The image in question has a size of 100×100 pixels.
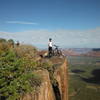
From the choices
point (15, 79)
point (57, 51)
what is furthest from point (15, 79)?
point (57, 51)

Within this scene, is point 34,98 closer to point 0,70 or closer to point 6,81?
point 6,81

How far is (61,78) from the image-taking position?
38.5 ft

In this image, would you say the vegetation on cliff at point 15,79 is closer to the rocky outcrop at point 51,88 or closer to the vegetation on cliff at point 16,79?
the vegetation on cliff at point 16,79

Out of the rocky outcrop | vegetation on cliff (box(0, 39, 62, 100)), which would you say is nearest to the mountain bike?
the rocky outcrop

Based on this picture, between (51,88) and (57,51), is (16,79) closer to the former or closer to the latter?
(51,88)

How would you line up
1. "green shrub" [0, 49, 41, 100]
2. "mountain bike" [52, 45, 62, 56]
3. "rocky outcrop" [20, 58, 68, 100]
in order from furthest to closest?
1. "mountain bike" [52, 45, 62, 56]
2. "rocky outcrop" [20, 58, 68, 100]
3. "green shrub" [0, 49, 41, 100]

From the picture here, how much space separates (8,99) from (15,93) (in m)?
0.38

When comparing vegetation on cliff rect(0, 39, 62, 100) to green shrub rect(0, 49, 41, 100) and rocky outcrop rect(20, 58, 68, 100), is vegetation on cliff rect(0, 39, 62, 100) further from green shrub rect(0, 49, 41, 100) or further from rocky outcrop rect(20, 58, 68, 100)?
rocky outcrop rect(20, 58, 68, 100)

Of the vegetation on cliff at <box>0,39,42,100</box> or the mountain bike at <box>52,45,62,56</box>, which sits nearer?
the vegetation on cliff at <box>0,39,42,100</box>

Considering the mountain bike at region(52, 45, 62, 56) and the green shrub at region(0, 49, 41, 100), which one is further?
the mountain bike at region(52, 45, 62, 56)

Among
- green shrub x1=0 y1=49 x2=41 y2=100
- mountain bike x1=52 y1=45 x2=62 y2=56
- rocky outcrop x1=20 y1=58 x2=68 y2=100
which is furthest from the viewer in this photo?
mountain bike x1=52 y1=45 x2=62 y2=56

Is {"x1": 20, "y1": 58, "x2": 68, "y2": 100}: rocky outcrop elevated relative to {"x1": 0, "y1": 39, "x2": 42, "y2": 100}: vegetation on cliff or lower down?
lower down

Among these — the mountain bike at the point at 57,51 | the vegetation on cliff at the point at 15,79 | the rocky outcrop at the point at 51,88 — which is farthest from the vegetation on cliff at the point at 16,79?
the mountain bike at the point at 57,51

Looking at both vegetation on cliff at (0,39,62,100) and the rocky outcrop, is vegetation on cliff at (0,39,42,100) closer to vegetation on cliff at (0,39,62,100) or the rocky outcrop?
vegetation on cliff at (0,39,62,100)
